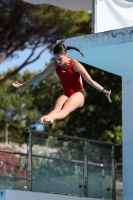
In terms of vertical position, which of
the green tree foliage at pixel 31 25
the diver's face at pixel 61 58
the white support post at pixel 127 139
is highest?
the green tree foliage at pixel 31 25

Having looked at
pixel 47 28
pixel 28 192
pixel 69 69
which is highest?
pixel 47 28

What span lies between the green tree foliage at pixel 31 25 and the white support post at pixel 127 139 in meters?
11.9

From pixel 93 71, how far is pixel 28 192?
34.6 feet

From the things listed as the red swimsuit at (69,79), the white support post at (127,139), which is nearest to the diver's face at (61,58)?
the red swimsuit at (69,79)

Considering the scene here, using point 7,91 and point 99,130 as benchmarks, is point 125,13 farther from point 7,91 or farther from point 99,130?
point 7,91

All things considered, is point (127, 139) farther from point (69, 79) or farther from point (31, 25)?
point (31, 25)

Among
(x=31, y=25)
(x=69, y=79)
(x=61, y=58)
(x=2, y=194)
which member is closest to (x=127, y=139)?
(x=2, y=194)

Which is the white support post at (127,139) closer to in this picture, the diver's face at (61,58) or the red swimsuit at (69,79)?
the red swimsuit at (69,79)

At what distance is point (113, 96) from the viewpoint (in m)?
19.5

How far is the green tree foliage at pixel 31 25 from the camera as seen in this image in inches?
912

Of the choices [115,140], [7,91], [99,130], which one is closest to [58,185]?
[115,140]

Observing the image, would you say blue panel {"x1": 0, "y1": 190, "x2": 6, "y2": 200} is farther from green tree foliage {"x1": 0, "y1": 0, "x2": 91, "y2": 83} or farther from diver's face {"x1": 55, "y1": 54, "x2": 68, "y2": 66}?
green tree foliage {"x1": 0, "y1": 0, "x2": 91, "y2": 83}

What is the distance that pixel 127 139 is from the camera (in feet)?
36.0

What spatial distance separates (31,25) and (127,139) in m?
14.3
